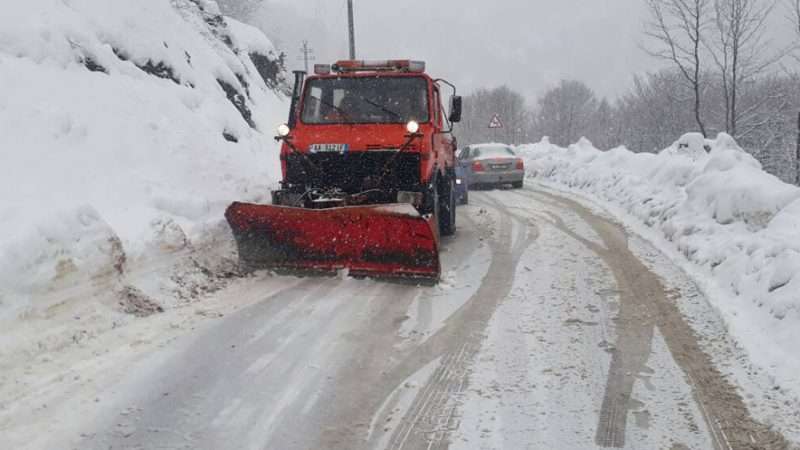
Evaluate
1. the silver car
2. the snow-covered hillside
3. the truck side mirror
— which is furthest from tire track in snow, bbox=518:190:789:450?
the silver car

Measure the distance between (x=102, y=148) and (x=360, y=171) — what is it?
3.18 metres

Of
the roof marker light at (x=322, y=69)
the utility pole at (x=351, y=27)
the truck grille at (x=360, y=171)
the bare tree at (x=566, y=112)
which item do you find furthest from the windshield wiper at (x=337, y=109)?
the bare tree at (x=566, y=112)

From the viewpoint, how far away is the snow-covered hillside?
4.92 meters

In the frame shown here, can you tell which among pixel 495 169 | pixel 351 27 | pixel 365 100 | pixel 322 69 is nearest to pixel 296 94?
pixel 322 69

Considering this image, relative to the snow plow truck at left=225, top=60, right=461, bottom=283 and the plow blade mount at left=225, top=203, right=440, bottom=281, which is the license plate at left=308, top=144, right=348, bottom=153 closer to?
the snow plow truck at left=225, top=60, right=461, bottom=283

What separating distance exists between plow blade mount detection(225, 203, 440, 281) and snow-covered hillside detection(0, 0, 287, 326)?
74 centimetres

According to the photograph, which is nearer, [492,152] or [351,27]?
[492,152]

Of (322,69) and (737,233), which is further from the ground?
(322,69)

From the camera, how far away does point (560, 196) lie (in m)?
14.7

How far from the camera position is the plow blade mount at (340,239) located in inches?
239

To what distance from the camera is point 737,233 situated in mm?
6734

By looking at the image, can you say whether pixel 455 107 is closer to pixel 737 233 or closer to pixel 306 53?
pixel 737 233

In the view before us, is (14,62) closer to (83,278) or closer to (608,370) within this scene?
(83,278)

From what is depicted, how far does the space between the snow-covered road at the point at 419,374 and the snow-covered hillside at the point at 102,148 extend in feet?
2.82
